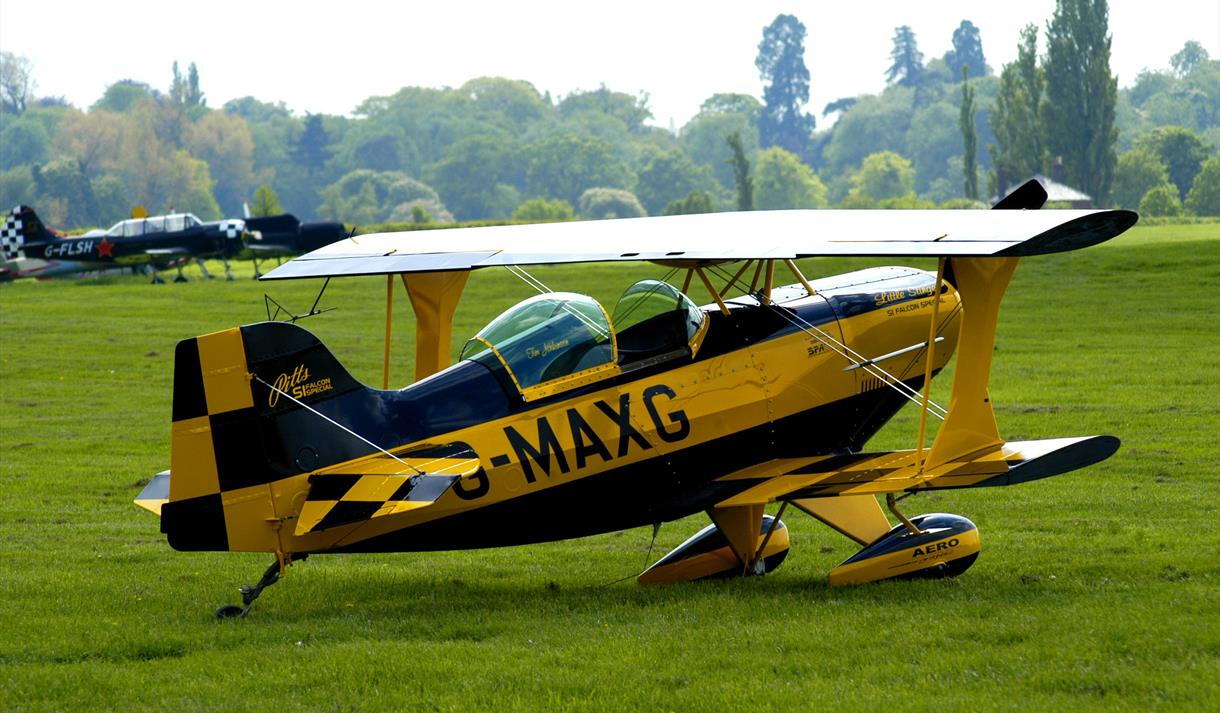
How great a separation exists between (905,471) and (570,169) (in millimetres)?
151361

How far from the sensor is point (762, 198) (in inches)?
5906

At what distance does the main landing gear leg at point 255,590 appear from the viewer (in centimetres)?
848

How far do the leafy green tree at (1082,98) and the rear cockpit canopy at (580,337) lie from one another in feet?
262

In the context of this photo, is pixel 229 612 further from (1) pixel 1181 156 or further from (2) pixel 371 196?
(2) pixel 371 196

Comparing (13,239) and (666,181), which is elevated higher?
(13,239)

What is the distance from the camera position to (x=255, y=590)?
28.1 ft

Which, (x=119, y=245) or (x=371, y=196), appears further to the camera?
(x=371, y=196)

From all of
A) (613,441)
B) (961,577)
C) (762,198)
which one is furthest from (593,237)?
(762,198)

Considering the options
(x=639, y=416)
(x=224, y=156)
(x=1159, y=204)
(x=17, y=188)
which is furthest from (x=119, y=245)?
(x=224, y=156)

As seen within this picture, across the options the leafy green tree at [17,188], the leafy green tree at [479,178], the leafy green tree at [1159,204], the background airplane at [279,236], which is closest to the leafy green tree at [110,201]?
the leafy green tree at [17,188]

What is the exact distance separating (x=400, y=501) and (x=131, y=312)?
28.8m

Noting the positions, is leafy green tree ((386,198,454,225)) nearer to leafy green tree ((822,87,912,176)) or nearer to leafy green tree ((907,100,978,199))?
leafy green tree ((907,100,978,199))

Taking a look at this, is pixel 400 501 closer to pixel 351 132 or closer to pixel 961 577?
pixel 961 577

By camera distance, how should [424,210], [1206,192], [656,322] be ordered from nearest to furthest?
[656,322] < [1206,192] < [424,210]
